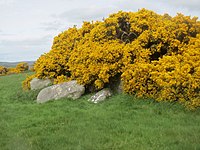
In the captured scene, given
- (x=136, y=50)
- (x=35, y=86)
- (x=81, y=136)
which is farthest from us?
(x=35, y=86)

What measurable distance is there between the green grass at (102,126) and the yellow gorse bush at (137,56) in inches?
25.2

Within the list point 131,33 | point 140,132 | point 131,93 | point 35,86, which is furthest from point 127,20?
point 140,132

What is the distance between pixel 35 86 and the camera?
1734 centimetres

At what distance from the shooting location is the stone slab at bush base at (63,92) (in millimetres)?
14250

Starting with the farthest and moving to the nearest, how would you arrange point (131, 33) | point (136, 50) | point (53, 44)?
point (53, 44) < point (131, 33) < point (136, 50)

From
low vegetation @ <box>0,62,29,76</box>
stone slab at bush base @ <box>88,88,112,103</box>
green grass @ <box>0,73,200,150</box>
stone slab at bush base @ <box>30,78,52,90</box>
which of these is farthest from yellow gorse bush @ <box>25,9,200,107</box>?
low vegetation @ <box>0,62,29,76</box>

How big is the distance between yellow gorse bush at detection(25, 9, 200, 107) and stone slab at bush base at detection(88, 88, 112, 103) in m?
0.42

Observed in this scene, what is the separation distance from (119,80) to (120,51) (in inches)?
47.1

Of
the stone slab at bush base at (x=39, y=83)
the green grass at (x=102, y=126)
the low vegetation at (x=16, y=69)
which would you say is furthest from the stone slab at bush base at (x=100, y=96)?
the low vegetation at (x=16, y=69)

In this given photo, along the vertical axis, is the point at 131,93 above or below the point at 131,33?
below

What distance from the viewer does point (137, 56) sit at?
1357 centimetres

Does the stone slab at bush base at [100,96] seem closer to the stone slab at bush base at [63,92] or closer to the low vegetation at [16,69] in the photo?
the stone slab at bush base at [63,92]

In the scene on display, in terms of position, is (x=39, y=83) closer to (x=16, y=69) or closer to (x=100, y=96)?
(x=100, y=96)

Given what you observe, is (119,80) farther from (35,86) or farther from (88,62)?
(35,86)
